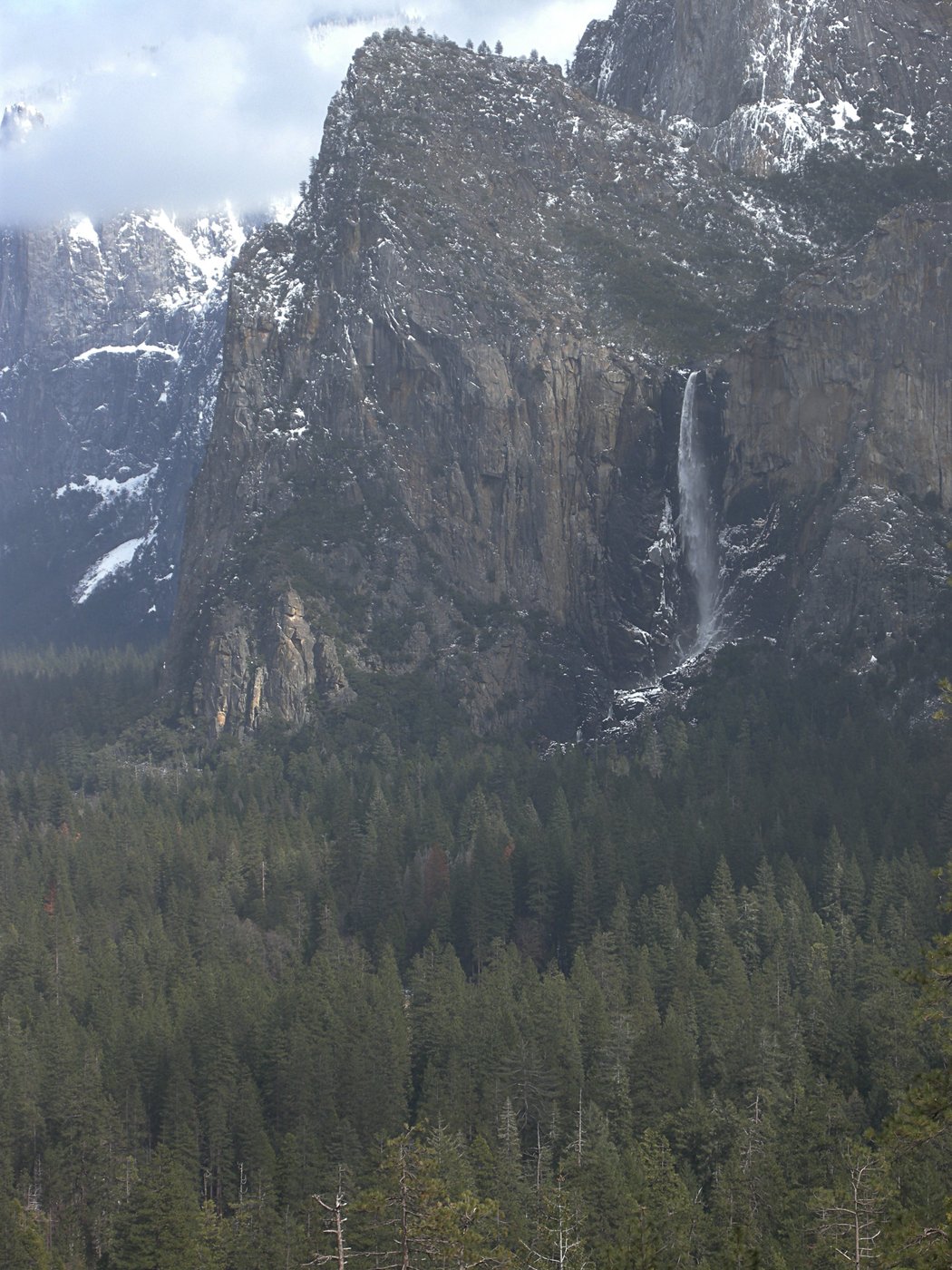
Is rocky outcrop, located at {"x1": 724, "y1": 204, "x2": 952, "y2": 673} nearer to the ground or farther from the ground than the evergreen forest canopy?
farther from the ground

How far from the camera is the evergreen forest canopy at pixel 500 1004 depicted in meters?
83.8

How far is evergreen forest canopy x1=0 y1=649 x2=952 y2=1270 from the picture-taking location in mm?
83750

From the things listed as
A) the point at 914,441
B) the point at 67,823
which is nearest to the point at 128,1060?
the point at 67,823

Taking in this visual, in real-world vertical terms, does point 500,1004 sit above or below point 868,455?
below

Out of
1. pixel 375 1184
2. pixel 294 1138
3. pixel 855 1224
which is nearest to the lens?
pixel 855 1224

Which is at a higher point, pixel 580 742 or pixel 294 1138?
pixel 580 742

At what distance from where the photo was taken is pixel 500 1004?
11169 centimetres

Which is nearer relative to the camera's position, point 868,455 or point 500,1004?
point 500,1004

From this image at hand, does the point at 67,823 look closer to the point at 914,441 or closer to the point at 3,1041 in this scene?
the point at 3,1041

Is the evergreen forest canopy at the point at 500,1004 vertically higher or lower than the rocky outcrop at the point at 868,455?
lower

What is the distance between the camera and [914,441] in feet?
623

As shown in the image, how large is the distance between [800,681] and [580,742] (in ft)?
67.2

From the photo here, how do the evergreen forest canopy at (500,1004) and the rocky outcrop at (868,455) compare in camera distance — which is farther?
the rocky outcrop at (868,455)

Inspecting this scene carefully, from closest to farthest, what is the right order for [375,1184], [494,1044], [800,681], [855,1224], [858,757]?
[855,1224], [375,1184], [494,1044], [858,757], [800,681]
